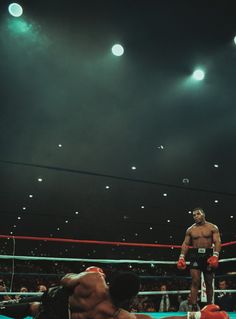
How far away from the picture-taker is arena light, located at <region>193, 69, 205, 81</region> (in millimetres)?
5473

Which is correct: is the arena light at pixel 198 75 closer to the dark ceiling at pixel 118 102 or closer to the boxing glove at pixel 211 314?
the dark ceiling at pixel 118 102

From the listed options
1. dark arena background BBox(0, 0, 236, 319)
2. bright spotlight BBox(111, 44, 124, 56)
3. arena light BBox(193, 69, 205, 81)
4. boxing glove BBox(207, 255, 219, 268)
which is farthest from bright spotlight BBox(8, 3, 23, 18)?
boxing glove BBox(207, 255, 219, 268)

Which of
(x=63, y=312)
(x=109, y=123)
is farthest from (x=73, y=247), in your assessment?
(x=63, y=312)

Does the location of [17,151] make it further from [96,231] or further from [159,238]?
[159,238]

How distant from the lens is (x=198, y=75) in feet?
18.1

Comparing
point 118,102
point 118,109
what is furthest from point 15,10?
point 118,109

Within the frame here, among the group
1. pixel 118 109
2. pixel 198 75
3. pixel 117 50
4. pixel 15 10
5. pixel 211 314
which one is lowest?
pixel 211 314

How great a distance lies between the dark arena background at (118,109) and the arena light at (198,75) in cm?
1

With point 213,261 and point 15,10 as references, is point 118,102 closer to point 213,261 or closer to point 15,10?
point 15,10

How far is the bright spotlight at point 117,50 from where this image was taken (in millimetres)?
5148

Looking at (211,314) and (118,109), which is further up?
(118,109)

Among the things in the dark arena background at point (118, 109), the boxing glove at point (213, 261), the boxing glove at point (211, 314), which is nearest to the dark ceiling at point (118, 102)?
the dark arena background at point (118, 109)

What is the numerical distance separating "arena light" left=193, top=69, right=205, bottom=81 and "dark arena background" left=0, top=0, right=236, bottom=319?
15 mm

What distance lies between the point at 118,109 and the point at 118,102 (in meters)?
0.22
